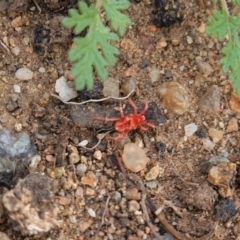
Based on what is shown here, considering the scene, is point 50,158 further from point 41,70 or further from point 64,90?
point 41,70

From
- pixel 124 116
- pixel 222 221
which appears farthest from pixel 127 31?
pixel 222 221

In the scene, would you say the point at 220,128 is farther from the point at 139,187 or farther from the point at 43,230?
the point at 43,230

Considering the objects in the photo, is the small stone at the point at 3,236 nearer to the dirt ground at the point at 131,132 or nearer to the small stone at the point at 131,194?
the dirt ground at the point at 131,132

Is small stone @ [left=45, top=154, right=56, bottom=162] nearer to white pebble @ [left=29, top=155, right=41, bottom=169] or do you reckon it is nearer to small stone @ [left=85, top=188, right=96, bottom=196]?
white pebble @ [left=29, top=155, right=41, bottom=169]

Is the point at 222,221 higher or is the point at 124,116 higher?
the point at 124,116

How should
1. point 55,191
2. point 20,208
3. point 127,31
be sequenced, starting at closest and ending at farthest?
point 20,208, point 55,191, point 127,31

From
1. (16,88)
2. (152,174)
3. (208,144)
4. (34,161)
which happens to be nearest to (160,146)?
(152,174)
